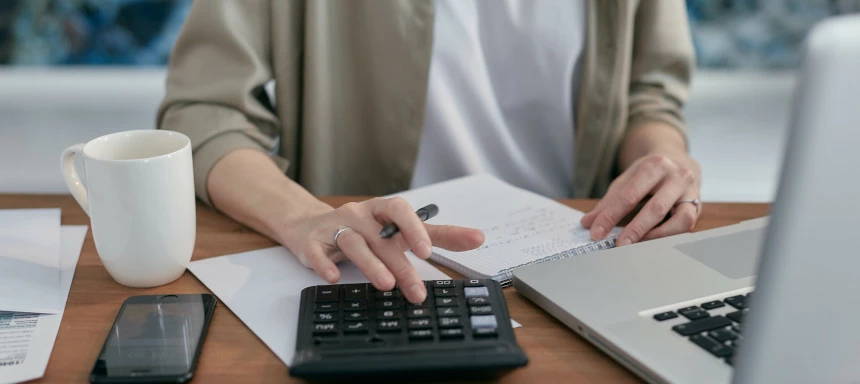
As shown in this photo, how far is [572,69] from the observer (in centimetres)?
121

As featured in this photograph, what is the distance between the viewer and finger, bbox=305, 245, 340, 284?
68cm

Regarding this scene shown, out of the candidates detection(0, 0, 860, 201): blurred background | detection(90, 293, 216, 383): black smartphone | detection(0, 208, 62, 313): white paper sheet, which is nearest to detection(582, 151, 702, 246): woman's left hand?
detection(90, 293, 216, 383): black smartphone

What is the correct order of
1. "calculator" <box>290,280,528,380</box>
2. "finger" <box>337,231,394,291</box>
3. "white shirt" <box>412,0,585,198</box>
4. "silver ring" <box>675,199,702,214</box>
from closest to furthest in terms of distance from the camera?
"calculator" <box>290,280,528,380</box> < "finger" <box>337,231,394,291</box> < "silver ring" <box>675,199,702,214</box> < "white shirt" <box>412,0,585,198</box>

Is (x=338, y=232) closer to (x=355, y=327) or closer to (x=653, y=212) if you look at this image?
(x=355, y=327)

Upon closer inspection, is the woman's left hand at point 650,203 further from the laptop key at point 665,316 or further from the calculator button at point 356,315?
the calculator button at point 356,315

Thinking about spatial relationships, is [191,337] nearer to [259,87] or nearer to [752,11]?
[259,87]

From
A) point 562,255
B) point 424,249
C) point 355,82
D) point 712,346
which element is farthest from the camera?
point 355,82

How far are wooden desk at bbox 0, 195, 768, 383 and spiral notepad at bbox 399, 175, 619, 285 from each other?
28mm

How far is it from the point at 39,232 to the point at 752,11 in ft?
9.11

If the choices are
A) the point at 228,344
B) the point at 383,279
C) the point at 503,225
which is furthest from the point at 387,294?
the point at 503,225

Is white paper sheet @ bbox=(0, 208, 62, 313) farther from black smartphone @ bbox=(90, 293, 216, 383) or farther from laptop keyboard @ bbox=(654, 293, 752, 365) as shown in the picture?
laptop keyboard @ bbox=(654, 293, 752, 365)

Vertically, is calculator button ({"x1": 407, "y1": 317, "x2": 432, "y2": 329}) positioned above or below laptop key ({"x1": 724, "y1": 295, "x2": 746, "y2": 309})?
below

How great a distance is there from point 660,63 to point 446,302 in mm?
740

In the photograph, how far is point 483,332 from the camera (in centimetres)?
57
